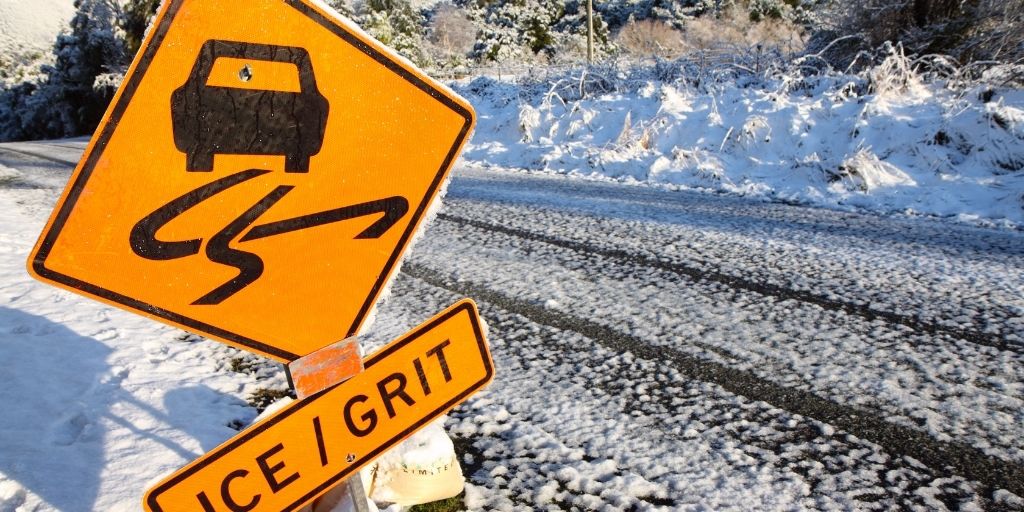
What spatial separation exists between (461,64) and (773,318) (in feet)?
88.5

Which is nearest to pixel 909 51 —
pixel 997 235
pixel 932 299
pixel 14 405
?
pixel 997 235

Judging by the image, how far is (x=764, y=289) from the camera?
3.58m

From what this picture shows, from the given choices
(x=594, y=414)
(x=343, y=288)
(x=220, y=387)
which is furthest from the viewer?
(x=220, y=387)

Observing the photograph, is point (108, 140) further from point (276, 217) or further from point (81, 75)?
point (81, 75)

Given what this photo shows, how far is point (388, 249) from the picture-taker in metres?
1.24

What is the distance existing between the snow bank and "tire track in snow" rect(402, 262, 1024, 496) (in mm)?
4060

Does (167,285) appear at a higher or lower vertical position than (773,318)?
higher

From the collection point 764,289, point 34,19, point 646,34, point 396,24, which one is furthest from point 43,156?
point 34,19

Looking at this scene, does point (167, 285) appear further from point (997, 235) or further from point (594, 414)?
point (997, 235)

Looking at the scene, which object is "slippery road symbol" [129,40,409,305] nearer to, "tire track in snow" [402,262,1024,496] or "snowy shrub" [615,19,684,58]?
"tire track in snow" [402,262,1024,496]

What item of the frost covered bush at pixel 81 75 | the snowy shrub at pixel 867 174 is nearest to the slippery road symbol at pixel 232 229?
the snowy shrub at pixel 867 174

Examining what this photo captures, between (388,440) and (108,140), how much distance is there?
0.76 metres

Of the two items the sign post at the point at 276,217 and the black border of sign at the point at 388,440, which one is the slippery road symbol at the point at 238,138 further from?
the black border of sign at the point at 388,440

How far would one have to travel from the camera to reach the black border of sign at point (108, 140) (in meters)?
0.95
